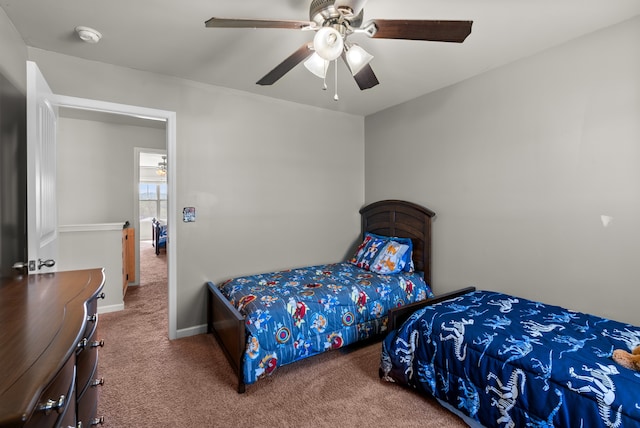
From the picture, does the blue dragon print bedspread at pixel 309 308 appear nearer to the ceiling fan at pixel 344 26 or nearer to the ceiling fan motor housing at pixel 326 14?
the ceiling fan at pixel 344 26

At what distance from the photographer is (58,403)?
0.77 m

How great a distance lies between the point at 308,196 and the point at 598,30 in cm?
278

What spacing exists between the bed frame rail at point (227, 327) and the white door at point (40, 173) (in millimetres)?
1132

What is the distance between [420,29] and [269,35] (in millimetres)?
1132

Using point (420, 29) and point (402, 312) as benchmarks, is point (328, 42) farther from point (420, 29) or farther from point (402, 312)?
point (402, 312)

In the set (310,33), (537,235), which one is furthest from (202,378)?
(537,235)

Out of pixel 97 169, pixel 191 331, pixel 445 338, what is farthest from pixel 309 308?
pixel 97 169

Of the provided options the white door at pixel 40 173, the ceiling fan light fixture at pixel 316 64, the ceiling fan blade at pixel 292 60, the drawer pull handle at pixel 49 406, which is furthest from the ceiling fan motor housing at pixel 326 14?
the drawer pull handle at pixel 49 406

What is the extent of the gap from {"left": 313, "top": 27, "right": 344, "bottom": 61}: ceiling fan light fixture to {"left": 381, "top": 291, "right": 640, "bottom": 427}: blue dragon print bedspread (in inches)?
67.0

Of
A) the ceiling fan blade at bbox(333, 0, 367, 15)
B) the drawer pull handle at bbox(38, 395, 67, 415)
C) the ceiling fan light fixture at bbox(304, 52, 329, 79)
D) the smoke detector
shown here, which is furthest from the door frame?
the drawer pull handle at bbox(38, 395, 67, 415)

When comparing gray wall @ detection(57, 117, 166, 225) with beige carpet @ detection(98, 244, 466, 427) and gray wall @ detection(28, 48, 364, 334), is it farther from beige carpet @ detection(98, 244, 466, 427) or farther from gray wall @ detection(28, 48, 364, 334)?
beige carpet @ detection(98, 244, 466, 427)

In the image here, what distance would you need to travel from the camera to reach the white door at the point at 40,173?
1.70 m

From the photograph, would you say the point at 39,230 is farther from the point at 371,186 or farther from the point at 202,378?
the point at 371,186

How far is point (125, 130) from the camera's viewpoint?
4566mm
